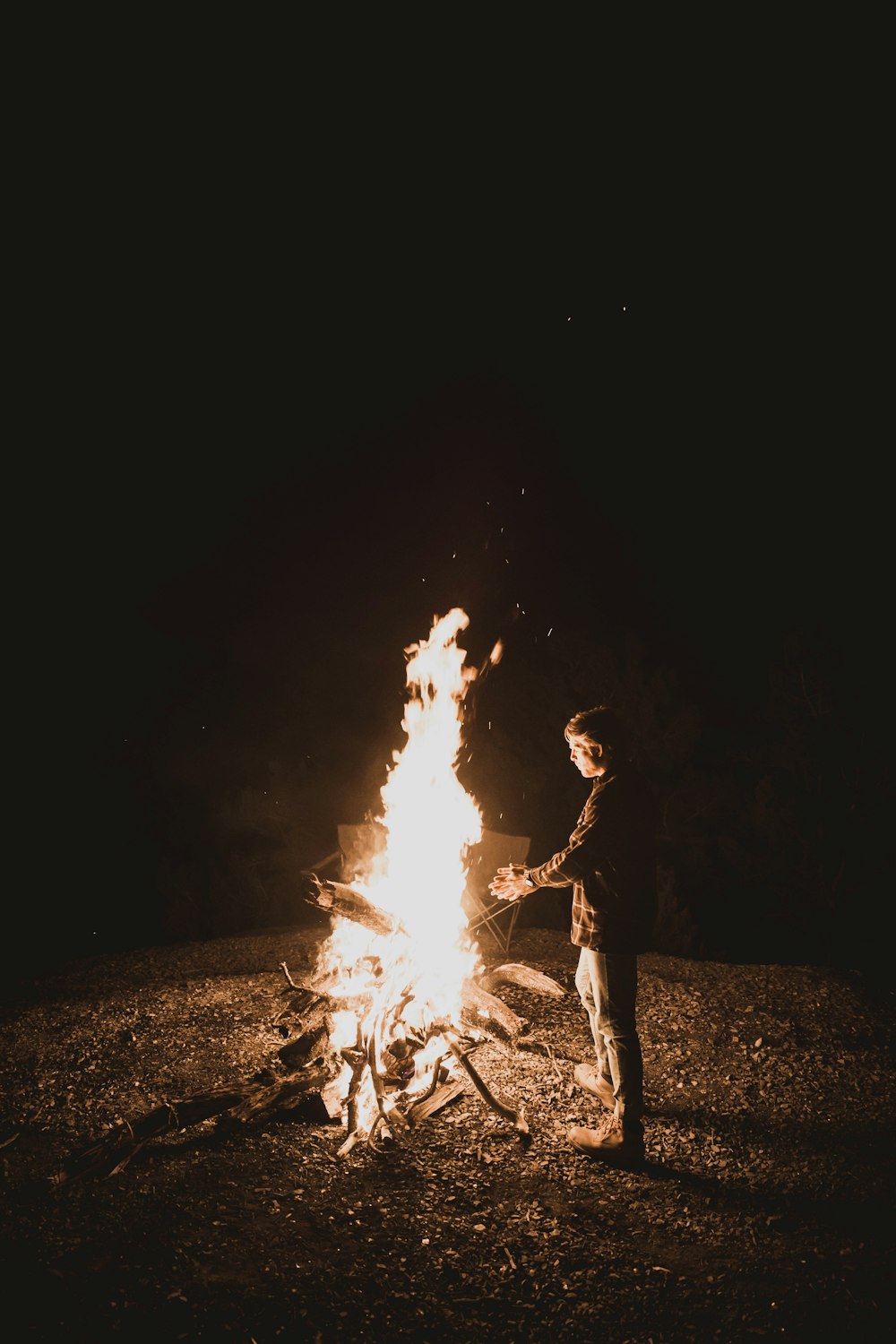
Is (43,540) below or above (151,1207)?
above

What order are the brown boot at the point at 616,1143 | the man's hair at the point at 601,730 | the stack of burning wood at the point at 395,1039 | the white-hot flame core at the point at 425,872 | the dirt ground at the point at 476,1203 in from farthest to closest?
the white-hot flame core at the point at 425,872 < the stack of burning wood at the point at 395,1039 < the man's hair at the point at 601,730 < the brown boot at the point at 616,1143 < the dirt ground at the point at 476,1203

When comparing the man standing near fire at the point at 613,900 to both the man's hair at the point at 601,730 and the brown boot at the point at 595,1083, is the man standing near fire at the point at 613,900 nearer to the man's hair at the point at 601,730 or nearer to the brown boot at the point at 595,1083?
the man's hair at the point at 601,730

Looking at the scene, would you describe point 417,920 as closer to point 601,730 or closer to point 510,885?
point 510,885

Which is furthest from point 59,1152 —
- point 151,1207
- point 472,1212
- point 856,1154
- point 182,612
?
point 182,612

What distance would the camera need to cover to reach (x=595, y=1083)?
15.2ft

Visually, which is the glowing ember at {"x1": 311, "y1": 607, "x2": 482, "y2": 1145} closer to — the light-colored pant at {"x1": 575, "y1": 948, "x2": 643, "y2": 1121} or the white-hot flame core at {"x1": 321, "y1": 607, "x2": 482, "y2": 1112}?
the white-hot flame core at {"x1": 321, "y1": 607, "x2": 482, "y2": 1112}

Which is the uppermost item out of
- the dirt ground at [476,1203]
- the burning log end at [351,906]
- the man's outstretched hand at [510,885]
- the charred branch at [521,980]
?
the man's outstretched hand at [510,885]

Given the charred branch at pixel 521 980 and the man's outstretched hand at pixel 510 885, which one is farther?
the charred branch at pixel 521 980

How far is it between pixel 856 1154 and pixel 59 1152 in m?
3.85

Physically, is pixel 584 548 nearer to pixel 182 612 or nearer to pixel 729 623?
pixel 729 623

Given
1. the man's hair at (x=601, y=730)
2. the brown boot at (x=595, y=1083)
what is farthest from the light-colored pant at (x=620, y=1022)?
the man's hair at (x=601, y=730)

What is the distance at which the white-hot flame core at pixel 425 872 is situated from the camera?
5.45m

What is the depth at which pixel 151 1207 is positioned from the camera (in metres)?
3.59

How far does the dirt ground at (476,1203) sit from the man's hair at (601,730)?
1.97 m
